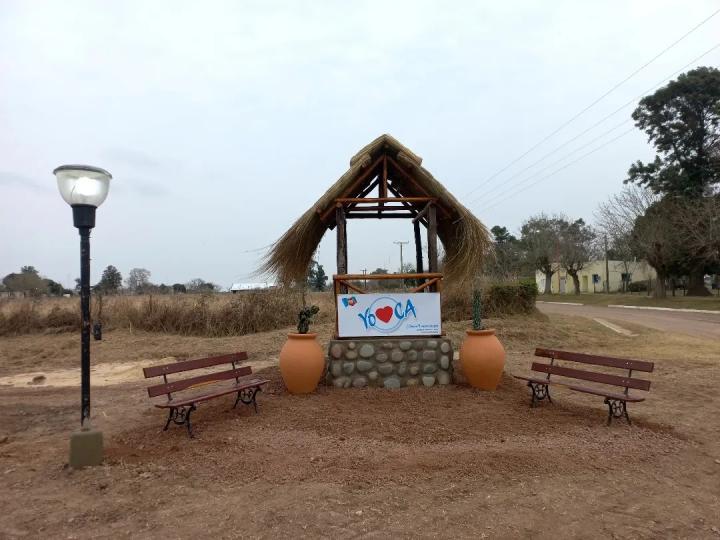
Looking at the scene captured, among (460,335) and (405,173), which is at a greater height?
(405,173)

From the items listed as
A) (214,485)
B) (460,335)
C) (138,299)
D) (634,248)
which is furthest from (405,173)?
(634,248)

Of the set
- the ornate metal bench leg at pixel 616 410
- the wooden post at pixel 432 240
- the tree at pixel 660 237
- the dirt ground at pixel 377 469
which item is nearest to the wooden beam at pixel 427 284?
the wooden post at pixel 432 240

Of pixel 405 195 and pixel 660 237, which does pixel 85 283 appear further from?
pixel 660 237

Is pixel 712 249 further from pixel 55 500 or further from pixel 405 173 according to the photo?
→ pixel 55 500

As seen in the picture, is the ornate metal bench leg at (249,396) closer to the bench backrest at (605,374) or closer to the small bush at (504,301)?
the bench backrest at (605,374)

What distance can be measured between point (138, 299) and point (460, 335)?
37.3ft

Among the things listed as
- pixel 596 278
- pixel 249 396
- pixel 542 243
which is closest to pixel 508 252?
pixel 542 243

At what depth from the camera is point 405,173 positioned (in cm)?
738

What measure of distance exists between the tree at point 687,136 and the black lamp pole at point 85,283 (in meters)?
35.1

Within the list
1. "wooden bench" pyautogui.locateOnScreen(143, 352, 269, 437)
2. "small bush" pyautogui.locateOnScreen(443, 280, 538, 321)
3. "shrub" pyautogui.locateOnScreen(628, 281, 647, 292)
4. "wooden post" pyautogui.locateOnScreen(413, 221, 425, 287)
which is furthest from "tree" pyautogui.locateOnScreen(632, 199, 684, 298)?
"wooden bench" pyautogui.locateOnScreen(143, 352, 269, 437)

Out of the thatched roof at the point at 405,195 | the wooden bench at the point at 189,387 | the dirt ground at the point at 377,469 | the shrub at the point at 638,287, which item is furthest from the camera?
the shrub at the point at 638,287

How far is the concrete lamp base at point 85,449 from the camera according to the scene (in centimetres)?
430

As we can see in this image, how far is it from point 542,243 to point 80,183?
48043 mm

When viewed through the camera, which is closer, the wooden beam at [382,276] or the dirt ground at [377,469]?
the dirt ground at [377,469]
